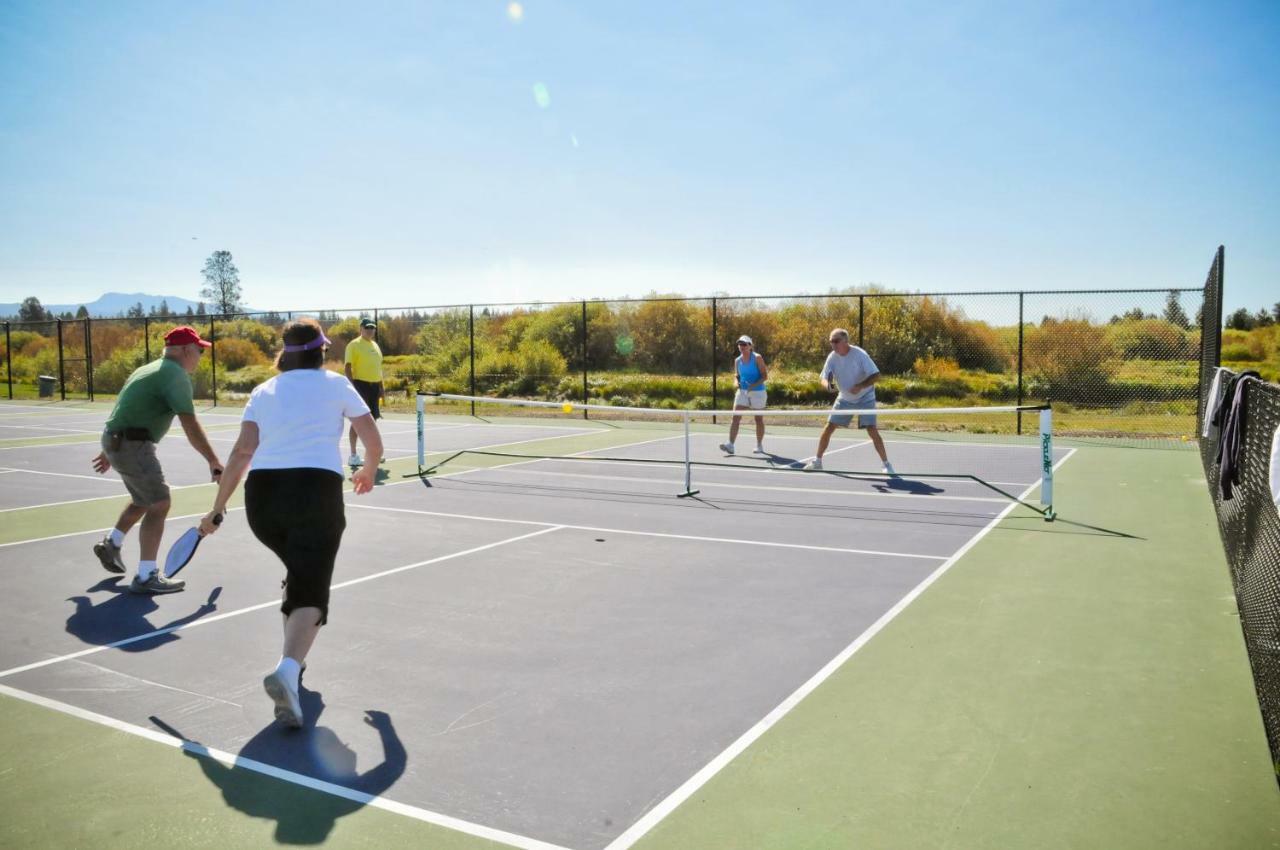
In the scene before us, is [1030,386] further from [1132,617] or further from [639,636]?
[639,636]

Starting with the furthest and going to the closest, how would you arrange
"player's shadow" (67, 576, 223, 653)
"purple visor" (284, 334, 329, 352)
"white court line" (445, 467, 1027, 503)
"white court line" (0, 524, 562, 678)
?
"white court line" (445, 467, 1027, 503) → "player's shadow" (67, 576, 223, 653) → "white court line" (0, 524, 562, 678) → "purple visor" (284, 334, 329, 352)

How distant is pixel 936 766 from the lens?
4020 mm

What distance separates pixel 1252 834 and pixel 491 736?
3.02m

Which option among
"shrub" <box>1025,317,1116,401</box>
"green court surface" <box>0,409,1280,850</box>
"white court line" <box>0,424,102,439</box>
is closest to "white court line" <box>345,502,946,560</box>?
"green court surface" <box>0,409,1280,850</box>

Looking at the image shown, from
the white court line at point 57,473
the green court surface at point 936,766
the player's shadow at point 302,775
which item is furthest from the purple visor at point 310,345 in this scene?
the white court line at point 57,473

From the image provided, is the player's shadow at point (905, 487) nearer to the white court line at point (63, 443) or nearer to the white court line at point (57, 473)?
the white court line at point (57, 473)

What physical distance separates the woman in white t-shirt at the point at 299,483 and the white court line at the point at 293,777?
0.33 m

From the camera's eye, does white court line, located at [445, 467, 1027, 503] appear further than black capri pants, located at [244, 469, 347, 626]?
Yes

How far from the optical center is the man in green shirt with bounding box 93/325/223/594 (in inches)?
259

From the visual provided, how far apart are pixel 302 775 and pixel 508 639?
193 cm

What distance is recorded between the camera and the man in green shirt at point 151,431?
6.58 meters

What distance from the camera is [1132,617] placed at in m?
6.22

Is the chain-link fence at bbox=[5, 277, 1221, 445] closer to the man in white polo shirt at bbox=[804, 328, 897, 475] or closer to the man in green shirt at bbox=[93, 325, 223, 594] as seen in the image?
the man in white polo shirt at bbox=[804, 328, 897, 475]

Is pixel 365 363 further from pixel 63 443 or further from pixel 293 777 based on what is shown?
pixel 293 777
